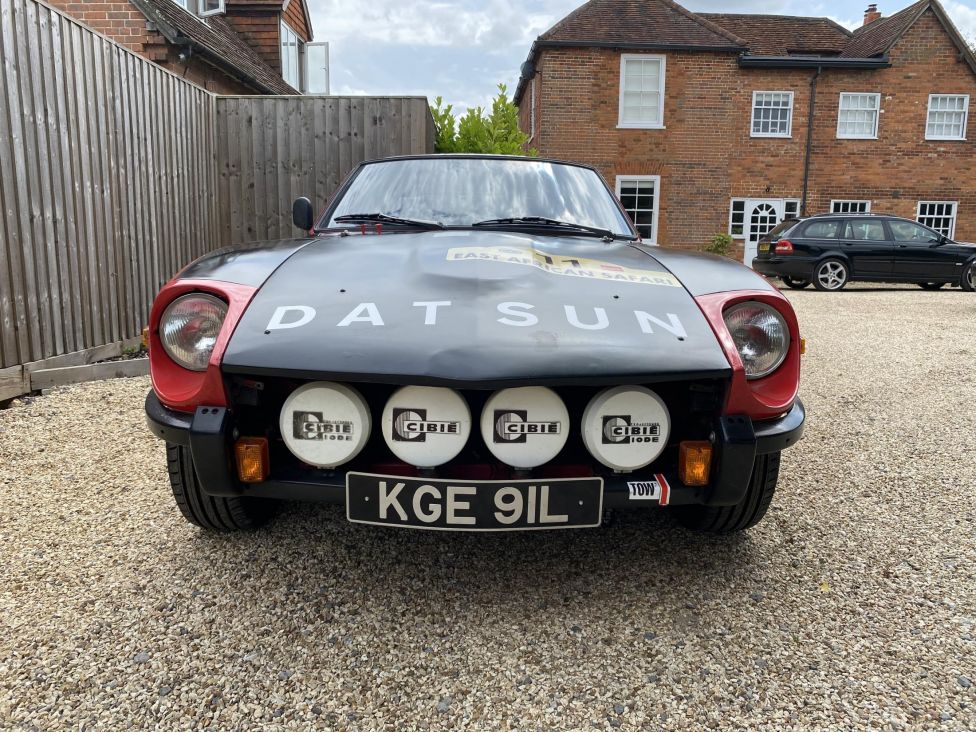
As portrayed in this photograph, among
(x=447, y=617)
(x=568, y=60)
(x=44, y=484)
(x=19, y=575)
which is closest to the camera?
(x=447, y=617)

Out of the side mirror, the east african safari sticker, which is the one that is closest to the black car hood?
the east african safari sticker

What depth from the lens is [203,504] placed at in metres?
2.16

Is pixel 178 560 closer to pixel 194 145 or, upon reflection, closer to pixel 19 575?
pixel 19 575

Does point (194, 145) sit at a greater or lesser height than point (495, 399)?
greater

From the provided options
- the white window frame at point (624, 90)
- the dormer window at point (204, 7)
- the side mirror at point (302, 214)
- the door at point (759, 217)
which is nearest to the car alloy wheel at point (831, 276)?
the door at point (759, 217)

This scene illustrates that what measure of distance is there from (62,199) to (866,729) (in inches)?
195

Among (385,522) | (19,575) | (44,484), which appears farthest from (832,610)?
(44,484)

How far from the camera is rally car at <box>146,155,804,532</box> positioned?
5.65 ft

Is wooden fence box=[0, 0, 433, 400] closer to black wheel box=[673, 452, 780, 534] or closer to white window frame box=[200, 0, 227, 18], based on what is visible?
black wheel box=[673, 452, 780, 534]

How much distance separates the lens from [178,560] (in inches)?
87.8

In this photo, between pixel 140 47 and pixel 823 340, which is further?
pixel 140 47

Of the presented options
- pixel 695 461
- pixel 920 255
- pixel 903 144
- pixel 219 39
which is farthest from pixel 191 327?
pixel 903 144

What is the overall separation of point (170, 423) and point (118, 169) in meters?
4.04

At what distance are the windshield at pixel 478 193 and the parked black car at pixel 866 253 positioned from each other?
10374 mm
